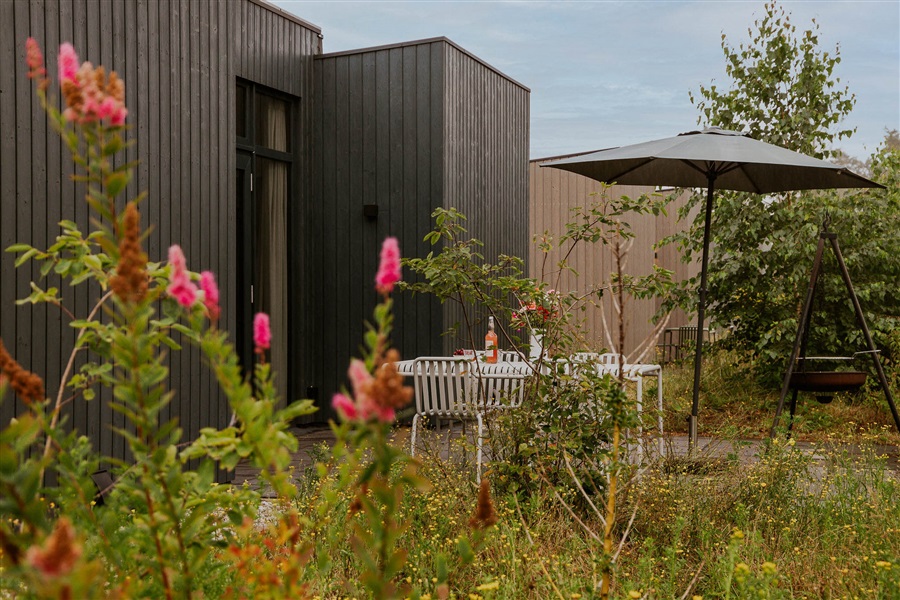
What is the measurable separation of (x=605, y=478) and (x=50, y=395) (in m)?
2.62

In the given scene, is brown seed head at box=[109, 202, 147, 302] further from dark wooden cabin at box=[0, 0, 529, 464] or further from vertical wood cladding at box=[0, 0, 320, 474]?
dark wooden cabin at box=[0, 0, 529, 464]

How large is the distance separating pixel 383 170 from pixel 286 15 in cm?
148

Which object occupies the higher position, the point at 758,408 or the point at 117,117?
the point at 117,117

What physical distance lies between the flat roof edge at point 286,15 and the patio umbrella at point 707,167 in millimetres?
2854

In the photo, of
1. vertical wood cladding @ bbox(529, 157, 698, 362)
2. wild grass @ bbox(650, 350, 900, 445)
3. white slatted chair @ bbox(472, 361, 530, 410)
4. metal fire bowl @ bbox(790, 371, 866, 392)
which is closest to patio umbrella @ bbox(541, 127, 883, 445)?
metal fire bowl @ bbox(790, 371, 866, 392)

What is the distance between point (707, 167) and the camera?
565cm

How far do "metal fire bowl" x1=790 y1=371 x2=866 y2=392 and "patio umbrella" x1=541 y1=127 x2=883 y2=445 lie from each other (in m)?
0.78

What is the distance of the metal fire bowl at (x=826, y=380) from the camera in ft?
18.7

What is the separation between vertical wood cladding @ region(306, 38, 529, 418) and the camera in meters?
7.49

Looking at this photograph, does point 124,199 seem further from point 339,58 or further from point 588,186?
point 588,186

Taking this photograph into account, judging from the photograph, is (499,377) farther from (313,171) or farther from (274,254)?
(313,171)

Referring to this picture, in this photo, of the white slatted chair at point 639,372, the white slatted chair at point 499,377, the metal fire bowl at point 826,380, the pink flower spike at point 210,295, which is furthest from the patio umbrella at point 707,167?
the pink flower spike at point 210,295

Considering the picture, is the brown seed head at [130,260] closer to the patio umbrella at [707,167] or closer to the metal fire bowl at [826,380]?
the patio umbrella at [707,167]

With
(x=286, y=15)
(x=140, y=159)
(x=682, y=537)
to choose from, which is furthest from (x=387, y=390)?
(x=286, y=15)
